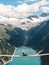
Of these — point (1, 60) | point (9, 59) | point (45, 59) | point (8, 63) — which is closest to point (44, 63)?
point (45, 59)

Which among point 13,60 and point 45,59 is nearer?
point 45,59

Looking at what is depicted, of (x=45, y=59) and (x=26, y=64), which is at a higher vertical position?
(x=45, y=59)

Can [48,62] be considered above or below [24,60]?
above

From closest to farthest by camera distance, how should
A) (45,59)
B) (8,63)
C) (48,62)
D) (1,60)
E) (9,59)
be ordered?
(45,59) → (48,62) → (1,60) → (8,63) → (9,59)

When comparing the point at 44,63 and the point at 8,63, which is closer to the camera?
the point at 44,63

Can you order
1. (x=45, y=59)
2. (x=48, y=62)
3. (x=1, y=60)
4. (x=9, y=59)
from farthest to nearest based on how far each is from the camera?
(x=9, y=59)
(x=1, y=60)
(x=48, y=62)
(x=45, y=59)

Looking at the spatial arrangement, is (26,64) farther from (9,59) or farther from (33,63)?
(9,59)

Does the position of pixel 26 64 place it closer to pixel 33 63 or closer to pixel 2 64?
pixel 33 63

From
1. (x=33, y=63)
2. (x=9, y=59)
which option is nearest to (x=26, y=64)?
(x=33, y=63)

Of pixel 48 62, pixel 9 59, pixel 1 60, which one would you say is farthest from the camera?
pixel 9 59
